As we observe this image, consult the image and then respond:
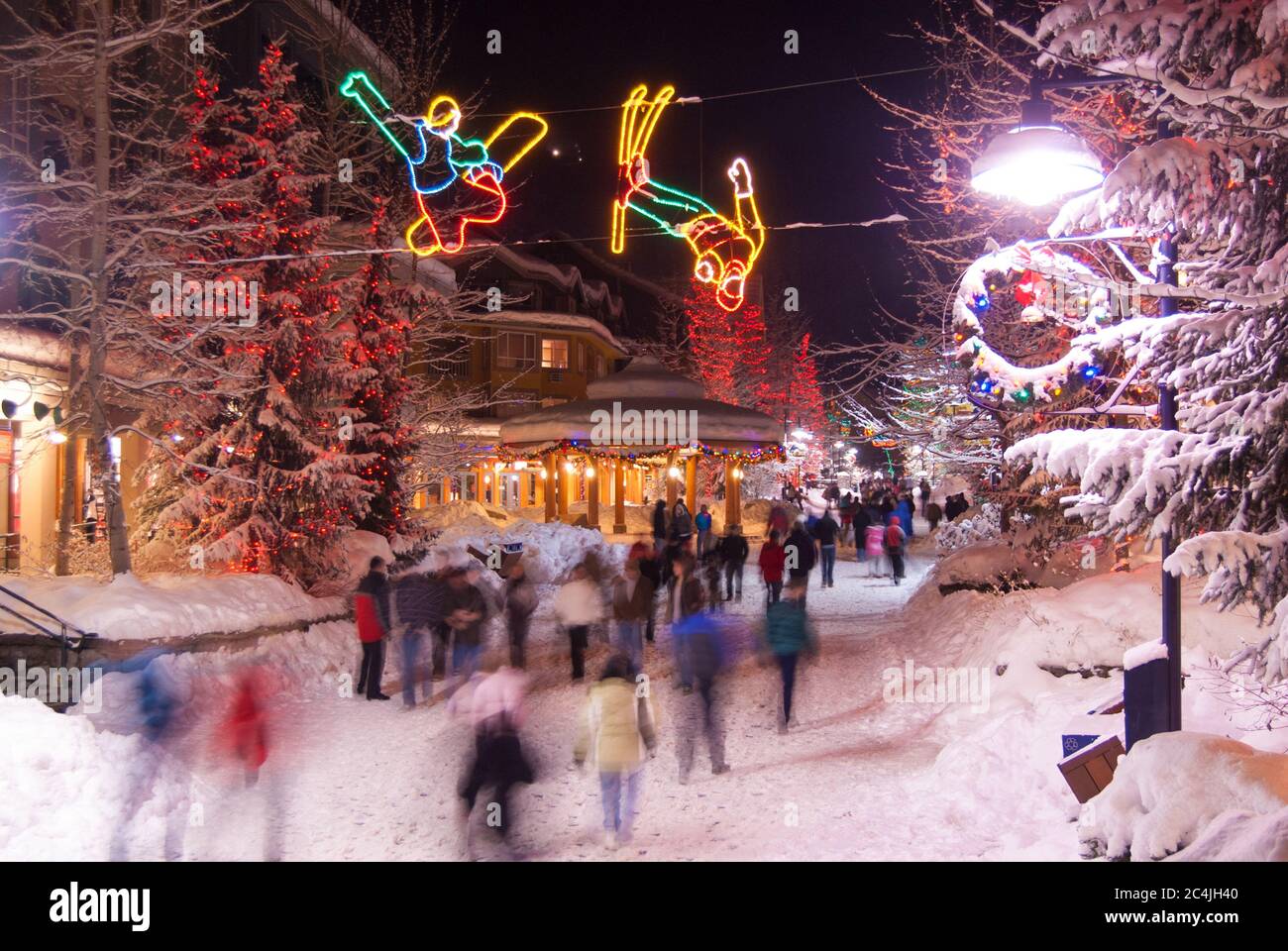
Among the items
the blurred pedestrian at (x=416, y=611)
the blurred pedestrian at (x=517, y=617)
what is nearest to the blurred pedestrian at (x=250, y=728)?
the blurred pedestrian at (x=416, y=611)

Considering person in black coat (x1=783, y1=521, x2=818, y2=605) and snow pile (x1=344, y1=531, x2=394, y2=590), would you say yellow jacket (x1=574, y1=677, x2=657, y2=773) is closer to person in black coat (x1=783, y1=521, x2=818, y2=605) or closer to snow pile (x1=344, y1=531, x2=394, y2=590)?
person in black coat (x1=783, y1=521, x2=818, y2=605)

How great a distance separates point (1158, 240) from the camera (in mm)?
6301

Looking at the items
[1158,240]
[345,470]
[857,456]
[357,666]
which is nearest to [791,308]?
[345,470]

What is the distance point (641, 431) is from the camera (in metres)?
26.0

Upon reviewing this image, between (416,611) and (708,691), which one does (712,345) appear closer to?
(416,611)

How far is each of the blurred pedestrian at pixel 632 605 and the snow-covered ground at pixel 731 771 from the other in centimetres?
70

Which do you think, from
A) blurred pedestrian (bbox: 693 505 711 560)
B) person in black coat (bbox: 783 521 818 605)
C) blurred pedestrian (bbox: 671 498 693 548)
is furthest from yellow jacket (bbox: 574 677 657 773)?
blurred pedestrian (bbox: 693 505 711 560)

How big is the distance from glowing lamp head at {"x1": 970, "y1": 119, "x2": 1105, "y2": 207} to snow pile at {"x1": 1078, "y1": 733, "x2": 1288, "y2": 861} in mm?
3518

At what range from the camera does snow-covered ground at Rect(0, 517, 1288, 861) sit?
686 cm

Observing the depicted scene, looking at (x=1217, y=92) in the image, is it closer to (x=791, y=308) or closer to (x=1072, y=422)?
(x=1072, y=422)

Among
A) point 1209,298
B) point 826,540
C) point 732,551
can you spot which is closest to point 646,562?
point 732,551

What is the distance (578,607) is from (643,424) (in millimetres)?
14113

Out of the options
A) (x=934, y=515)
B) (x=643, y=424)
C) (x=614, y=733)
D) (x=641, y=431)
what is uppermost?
(x=643, y=424)

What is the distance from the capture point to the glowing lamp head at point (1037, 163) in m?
5.52
